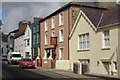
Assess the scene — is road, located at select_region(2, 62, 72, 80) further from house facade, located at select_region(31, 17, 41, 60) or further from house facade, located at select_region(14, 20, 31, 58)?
house facade, located at select_region(14, 20, 31, 58)

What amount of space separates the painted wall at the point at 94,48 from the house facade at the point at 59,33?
6.62 ft

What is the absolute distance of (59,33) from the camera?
92.5 feet

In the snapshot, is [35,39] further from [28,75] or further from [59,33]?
[28,75]

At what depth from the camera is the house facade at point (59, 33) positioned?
25594 millimetres

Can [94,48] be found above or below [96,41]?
below

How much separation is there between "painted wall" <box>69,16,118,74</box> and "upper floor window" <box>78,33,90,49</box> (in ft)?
1.52

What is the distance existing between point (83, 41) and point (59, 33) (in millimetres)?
6773

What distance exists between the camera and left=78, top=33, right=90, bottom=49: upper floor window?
70.4 feet

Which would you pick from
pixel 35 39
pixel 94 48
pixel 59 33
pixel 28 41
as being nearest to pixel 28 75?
pixel 94 48

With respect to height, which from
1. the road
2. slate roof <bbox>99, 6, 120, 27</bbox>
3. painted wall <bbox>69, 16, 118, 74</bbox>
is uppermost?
slate roof <bbox>99, 6, 120, 27</bbox>

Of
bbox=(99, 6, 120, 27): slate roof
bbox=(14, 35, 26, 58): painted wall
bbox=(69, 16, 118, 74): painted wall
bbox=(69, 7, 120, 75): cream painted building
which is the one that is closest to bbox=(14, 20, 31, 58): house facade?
bbox=(14, 35, 26, 58): painted wall

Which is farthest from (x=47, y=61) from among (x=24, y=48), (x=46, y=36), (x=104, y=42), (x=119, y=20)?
(x=24, y=48)

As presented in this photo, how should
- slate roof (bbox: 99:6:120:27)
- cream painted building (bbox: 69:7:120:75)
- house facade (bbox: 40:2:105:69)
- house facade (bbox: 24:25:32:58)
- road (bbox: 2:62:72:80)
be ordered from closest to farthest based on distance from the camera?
road (bbox: 2:62:72:80), cream painted building (bbox: 69:7:120:75), slate roof (bbox: 99:6:120:27), house facade (bbox: 40:2:105:69), house facade (bbox: 24:25:32:58)

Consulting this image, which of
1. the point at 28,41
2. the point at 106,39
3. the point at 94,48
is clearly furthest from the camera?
the point at 28,41
